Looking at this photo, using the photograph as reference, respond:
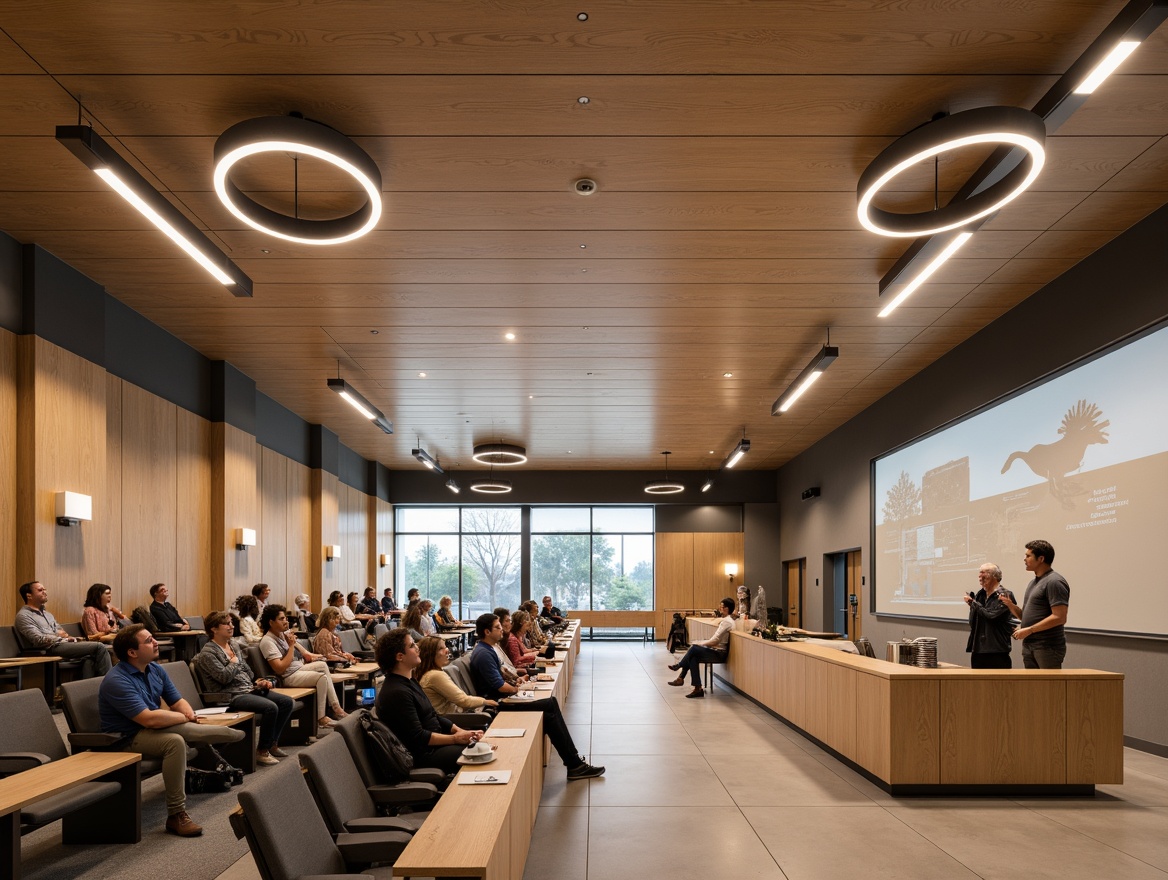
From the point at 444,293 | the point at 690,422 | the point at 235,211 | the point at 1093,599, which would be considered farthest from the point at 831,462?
the point at 235,211

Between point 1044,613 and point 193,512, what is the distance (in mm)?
9172

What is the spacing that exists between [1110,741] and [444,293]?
6.32 m

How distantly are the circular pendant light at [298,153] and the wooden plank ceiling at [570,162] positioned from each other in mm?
199

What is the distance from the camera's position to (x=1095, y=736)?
5.89 meters

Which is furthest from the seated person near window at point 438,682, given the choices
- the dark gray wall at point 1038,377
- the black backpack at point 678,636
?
the black backpack at point 678,636

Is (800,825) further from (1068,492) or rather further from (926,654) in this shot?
(1068,492)

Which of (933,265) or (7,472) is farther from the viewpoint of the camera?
(7,472)

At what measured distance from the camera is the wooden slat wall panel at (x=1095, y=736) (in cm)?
587

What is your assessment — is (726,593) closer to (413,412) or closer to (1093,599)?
(413,412)

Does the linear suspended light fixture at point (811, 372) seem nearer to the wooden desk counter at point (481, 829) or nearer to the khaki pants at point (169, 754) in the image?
the wooden desk counter at point (481, 829)

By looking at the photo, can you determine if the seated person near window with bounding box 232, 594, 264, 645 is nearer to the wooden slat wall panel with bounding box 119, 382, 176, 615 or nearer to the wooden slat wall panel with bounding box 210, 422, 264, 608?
the wooden slat wall panel with bounding box 119, 382, 176, 615

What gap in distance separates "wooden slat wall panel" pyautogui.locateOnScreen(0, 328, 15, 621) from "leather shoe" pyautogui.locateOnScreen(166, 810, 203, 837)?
317cm

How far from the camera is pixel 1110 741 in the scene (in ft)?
19.3

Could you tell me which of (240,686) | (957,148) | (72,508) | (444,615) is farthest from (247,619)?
(444,615)
